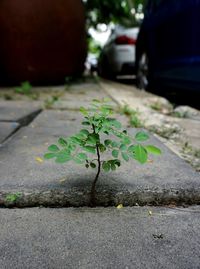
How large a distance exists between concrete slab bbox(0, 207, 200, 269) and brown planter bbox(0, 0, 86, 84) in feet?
15.6

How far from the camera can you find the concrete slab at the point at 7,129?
2.18 metres

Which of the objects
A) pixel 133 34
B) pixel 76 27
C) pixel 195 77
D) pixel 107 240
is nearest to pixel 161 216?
pixel 107 240

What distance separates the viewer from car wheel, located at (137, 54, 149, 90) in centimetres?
554

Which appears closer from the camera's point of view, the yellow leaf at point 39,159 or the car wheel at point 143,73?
the yellow leaf at point 39,159

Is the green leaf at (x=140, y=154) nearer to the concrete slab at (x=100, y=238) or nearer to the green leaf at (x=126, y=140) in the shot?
the green leaf at (x=126, y=140)

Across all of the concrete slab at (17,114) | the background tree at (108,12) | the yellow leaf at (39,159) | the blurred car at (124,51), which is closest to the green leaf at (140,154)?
the yellow leaf at (39,159)

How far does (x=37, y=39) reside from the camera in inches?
228

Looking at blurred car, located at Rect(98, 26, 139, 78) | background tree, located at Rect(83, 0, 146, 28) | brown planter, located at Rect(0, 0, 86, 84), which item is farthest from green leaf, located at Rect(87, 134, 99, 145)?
background tree, located at Rect(83, 0, 146, 28)

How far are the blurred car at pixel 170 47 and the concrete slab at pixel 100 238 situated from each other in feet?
8.40

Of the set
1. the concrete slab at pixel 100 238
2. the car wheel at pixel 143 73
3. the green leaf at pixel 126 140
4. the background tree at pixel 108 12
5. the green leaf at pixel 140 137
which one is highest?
the background tree at pixel 108 12

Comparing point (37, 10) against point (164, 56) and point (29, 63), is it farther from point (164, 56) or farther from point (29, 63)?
point (164, 56)

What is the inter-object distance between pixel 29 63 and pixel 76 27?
117 centimetres

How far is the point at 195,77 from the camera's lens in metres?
3.62

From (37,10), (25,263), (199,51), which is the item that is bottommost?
(25,263)
